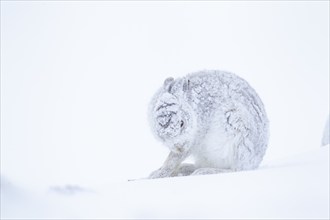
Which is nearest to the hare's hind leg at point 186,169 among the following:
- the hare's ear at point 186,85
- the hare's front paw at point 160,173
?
the hare's front paw at point 160,173

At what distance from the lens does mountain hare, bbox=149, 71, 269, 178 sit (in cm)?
717

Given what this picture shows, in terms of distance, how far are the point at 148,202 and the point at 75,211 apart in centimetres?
67

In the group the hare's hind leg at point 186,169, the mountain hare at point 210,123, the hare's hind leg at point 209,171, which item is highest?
the mountain hare at point 210,123

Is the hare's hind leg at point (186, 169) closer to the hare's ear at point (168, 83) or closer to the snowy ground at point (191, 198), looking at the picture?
the hare's ear at point (168, 83)

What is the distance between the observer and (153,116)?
7262mm

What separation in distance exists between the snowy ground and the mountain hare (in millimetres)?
1678

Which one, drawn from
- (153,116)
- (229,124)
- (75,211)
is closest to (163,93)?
(153,116)

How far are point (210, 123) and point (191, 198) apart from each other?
264cm

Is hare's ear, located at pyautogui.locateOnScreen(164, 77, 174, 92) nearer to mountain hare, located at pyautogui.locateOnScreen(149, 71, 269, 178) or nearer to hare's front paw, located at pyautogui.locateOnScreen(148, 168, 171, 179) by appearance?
mountain hare, located at pyautogui.locateOnScreen(149, 71, 269, 178)

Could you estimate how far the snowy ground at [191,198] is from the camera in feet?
12.9

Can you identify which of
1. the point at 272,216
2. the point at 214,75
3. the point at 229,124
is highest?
the point at 214,75

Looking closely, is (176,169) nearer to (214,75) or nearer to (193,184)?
(214,75)

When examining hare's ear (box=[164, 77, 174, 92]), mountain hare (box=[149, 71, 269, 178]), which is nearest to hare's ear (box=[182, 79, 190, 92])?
mountain hare (box=[149, 71, 269, 178])

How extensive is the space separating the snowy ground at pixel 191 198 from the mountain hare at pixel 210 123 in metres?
1.68
